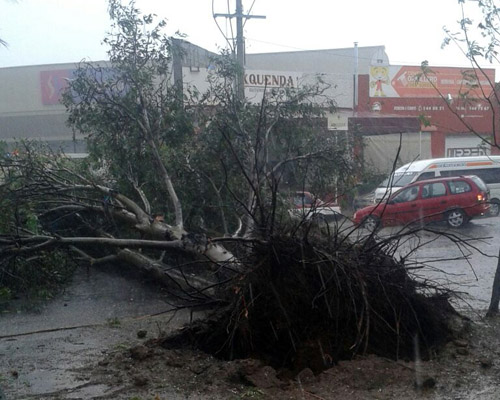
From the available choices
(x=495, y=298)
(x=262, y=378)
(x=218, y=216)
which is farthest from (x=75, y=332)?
(x=495, y=298)

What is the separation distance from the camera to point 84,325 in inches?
330

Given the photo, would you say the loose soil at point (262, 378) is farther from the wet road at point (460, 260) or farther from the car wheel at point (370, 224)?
the car wheel at point (370, 224)

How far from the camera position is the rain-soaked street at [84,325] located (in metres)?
6.18

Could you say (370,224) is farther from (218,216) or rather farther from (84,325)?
(84,325)

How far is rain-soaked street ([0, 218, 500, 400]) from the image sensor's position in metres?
6.18

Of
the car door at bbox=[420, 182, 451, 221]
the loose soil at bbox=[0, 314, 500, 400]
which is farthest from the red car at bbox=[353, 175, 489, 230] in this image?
the loose soil at bbox=[0, 314, 500, 400]

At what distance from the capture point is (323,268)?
21.0 ft

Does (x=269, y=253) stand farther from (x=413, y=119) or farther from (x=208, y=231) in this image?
(x=413, y=119)

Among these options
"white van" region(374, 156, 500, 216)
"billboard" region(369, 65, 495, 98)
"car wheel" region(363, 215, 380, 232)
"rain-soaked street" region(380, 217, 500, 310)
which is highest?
"billboard" region(369, 65, 495, 98)

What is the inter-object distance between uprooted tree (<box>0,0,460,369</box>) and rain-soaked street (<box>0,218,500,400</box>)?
414 mm

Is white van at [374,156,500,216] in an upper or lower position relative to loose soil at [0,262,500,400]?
upper

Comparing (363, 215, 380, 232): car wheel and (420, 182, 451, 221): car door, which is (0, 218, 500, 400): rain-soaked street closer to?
(363, 215, 380, 232): car wheel

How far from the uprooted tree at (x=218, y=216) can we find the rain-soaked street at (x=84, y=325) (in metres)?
0.41

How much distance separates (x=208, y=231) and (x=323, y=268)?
380 cm
